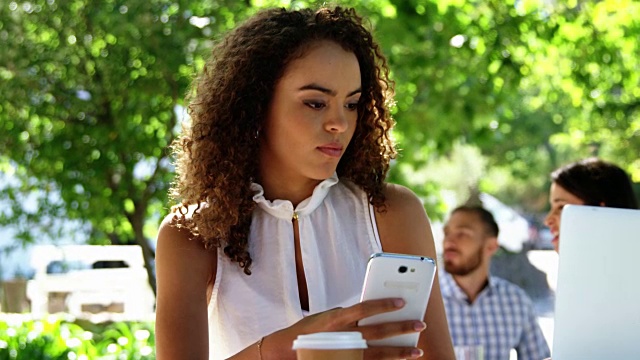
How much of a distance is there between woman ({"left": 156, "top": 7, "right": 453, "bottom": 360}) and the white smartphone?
55cm

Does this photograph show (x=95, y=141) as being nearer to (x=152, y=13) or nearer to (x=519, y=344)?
(x=152, y=13)

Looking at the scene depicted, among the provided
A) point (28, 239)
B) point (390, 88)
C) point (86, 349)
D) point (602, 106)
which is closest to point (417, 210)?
point (390, 88)

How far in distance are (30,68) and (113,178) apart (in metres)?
0.79

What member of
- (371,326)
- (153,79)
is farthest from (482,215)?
(371,326)

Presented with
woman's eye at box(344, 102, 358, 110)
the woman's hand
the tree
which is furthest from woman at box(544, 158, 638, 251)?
the tree

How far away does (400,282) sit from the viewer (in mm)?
1772

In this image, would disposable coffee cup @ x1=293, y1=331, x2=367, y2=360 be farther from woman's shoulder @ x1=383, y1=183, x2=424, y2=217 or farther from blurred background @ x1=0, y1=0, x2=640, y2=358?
blurred background @ x1=0, y1=0, x2=640, y2=358

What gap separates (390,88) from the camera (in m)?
2.57

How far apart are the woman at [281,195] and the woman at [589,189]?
1261 millimetres

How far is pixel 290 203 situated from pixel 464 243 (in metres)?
2.74

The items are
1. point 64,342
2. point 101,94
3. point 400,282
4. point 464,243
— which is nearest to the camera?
point 400,282

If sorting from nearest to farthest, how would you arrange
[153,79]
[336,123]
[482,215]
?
[336,123] < [482,215] < [153,79]

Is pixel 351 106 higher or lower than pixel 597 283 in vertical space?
higher

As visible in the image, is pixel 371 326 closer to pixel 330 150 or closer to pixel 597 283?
pixel 597 283
